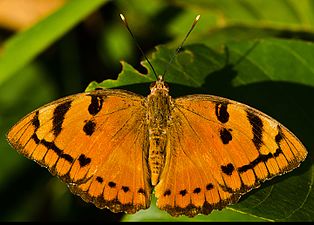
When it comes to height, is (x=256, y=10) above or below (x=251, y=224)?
above

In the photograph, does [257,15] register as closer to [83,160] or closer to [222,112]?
[222,112]

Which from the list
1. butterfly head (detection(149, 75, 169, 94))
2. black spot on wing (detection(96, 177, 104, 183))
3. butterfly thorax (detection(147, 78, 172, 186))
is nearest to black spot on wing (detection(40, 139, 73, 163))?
black spot on wing (detection(96, 177, 104, 183))

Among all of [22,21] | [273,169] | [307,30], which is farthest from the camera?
[22,21]

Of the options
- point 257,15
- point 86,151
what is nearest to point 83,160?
point 86,151

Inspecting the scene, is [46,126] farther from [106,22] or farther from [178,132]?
[106,22]

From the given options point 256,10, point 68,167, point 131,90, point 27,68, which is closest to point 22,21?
point 27,68

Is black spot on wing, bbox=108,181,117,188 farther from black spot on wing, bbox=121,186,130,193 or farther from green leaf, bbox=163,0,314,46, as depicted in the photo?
green leaf, bbox=163,0,314,46

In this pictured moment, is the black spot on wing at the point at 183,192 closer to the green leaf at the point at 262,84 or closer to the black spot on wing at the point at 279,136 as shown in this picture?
the green leaf at the point at 262,84

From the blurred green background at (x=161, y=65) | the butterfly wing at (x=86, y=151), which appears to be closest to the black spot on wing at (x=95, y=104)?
the butterfly wing at (x=86, y=151)
